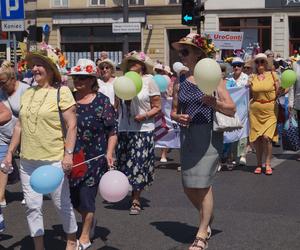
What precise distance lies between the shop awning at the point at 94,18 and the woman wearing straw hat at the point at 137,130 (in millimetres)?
28675

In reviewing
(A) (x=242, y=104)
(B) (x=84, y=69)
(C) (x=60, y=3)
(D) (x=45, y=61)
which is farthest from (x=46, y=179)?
(C) (x=60, y=3)

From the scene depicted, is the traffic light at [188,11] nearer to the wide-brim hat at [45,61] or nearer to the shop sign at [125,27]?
the shop sign at [125,27]

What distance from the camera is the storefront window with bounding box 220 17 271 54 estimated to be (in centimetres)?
3322

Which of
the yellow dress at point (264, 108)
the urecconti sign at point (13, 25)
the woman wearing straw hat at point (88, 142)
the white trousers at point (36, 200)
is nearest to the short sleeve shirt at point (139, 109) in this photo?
the woman wearing straw hat at point (88, 142)

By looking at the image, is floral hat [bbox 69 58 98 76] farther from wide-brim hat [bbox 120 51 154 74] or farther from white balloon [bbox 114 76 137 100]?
wide-brim hat [bbox 120 51 154 74]

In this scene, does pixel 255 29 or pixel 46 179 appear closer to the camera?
pixel 46 179

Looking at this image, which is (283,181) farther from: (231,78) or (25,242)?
(25,242)

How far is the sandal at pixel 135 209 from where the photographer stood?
7.25 metres

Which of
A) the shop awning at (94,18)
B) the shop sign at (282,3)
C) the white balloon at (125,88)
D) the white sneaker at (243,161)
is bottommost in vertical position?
the white sneaker at (243,161)

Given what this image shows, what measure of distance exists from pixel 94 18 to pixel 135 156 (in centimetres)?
3042

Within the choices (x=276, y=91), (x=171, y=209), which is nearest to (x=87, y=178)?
(x=171, y=209)

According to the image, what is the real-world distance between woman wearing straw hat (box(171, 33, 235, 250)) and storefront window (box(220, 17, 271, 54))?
91.5 feet

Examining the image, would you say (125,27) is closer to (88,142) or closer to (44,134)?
(88,142)

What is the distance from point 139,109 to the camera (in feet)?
23.7
